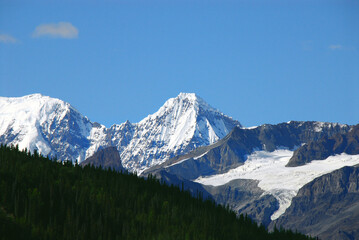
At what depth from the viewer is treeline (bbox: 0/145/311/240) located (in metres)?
77.3

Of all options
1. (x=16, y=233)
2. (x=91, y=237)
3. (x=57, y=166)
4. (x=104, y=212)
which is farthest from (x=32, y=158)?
(x=16, y=233)

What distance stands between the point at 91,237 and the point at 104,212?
10.5 metres

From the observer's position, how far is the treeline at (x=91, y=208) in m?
77.3

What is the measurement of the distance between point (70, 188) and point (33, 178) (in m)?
5.83

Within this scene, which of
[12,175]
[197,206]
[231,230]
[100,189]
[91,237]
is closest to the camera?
[91,237]

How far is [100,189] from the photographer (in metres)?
100

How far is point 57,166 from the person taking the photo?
10450 centimetres

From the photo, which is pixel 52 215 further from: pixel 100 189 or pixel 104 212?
pixel 100 189

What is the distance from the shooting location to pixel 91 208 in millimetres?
88938

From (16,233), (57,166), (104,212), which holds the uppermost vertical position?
(57,166)

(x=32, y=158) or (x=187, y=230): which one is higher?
(x=32, y=158)

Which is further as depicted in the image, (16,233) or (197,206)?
(197,206)

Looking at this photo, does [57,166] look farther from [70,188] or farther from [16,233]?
[16,233]

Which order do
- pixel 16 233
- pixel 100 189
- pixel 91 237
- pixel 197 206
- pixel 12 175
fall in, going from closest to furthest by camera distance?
pixel 16 233 → pixel 91 237 → pixel 12 175 → pixel 100 189 → pixel 197 206
